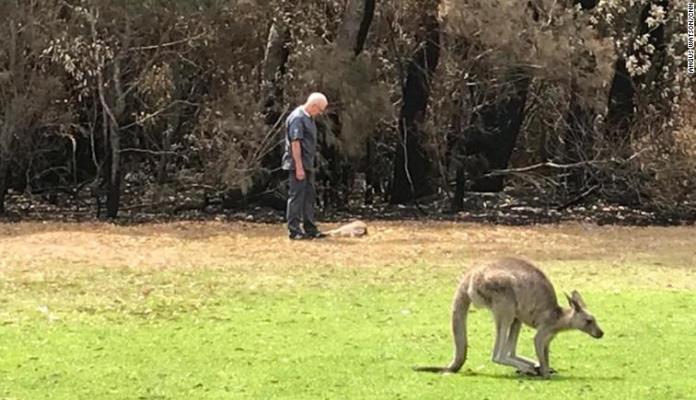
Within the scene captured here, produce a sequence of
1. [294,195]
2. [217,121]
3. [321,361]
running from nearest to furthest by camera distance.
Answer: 1. [321,361]
2. [294,195]
3. [217,121]

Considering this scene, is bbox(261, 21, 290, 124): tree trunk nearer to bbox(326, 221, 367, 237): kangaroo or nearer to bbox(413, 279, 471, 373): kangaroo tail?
bbox(326, 221, 367, 237): kangaroo

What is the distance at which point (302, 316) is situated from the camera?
38.0 feet

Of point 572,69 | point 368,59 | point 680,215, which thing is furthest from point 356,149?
point 680,215

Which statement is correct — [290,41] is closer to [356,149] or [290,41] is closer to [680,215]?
[356,149]

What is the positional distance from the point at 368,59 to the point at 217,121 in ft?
9.61

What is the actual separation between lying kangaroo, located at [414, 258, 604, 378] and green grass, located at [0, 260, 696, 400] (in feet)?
0.56

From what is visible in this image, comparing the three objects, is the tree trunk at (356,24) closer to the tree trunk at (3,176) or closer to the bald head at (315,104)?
the bald head at (315,104)

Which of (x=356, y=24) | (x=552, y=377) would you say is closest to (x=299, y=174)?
(x=356, y=24)

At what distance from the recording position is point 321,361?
9.43 m

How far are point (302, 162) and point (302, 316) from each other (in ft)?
20.1

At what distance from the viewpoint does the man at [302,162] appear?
17.4 metres

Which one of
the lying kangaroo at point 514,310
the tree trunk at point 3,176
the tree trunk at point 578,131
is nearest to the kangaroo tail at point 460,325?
the lying kangaroo at point 514,310

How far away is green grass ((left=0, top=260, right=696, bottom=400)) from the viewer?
852 centimetres

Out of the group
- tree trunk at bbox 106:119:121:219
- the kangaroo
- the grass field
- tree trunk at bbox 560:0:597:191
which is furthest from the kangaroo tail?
tree trunk at bbox 560:0:597:191
